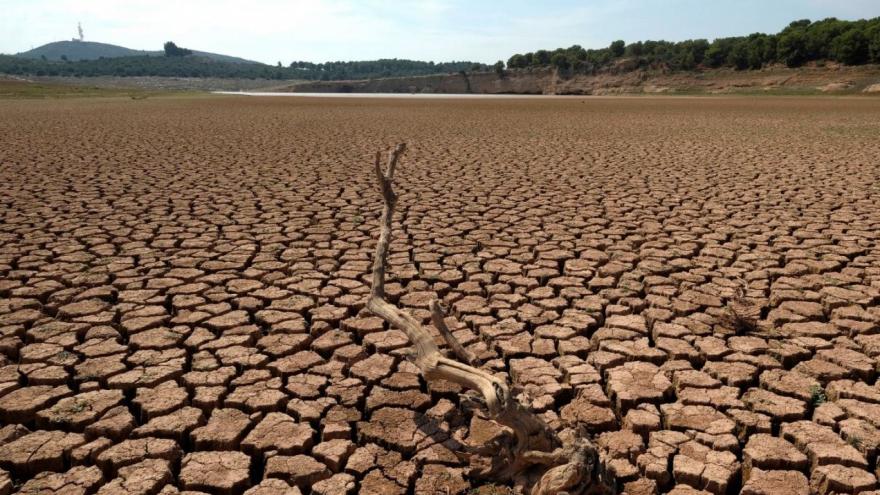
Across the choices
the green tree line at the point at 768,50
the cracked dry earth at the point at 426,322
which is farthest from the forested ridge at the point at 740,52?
the cracked dry earth at the point at 426,322

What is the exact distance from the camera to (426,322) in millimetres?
3322

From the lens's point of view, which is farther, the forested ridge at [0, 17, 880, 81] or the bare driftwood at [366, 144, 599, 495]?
the forested ridge at [0, 17, 880, 81]

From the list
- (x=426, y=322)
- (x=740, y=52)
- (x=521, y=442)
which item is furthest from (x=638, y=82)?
(x=521, y=442)

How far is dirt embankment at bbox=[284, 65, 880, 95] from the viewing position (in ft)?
134

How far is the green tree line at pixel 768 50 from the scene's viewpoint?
43.9 m

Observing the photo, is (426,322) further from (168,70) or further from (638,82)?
(168,70)

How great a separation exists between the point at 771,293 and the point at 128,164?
8.49 meters

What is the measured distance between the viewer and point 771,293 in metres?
3.67

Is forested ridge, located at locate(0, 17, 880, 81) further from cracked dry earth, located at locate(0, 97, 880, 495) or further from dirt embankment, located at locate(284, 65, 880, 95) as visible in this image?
cracked dry earth, located at locate(0, 97, 880, 495)

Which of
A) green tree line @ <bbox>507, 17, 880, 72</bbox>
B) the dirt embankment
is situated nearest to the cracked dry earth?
the dirt embankment

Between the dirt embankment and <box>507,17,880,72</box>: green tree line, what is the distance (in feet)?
4.41

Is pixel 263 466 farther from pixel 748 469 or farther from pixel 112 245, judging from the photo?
pixel 112 245

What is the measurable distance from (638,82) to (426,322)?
61.9 meters

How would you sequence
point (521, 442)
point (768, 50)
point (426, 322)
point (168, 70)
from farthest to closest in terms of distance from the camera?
point (168, 70) → point (768, 50) → point (426, 322) → point (521, 442)
